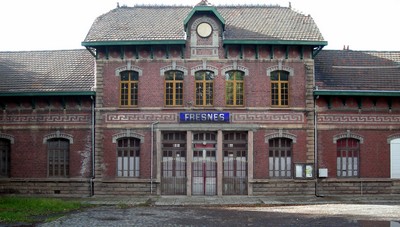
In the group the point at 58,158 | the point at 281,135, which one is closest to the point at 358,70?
the point at 281,135

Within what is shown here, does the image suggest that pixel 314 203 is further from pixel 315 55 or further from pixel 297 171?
pixel 315 55

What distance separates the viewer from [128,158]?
1047 inches

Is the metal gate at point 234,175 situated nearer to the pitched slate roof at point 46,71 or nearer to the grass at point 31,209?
the grass at point 31,209

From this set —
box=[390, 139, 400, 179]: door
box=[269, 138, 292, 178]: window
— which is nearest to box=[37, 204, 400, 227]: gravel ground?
box=[269, 138, 292, 178]: window

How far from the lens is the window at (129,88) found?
1053 inches

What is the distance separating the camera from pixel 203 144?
2645cm

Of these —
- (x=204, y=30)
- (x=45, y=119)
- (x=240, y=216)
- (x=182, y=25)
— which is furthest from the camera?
(x=182, y=25)

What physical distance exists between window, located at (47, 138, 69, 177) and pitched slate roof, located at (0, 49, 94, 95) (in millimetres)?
2707

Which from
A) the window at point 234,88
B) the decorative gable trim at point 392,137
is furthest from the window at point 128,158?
the decorative gable trim at point 392,137

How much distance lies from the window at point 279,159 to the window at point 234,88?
257 centimetres

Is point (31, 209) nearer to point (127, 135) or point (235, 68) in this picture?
point (127, 135)

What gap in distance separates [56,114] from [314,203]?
1306cm

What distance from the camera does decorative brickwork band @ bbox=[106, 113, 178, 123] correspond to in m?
26.4

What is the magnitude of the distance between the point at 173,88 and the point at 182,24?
11.1ft
